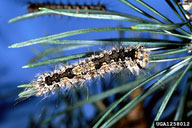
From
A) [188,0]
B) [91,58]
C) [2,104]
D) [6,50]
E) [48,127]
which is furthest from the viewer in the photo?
[6,50]

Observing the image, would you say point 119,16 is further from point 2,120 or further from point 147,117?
point 2,120

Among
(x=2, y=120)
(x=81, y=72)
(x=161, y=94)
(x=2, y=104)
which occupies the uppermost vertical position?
(x=81, y=72)

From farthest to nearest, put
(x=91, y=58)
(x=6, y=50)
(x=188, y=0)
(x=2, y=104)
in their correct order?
1. (x=6, y=50)
2. (x=2, y=104)
3. (x=91, y=58)
4. (x=188, y=0)

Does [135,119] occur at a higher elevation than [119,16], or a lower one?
lower

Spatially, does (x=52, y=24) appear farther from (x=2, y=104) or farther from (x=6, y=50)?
(x=2, y=104)

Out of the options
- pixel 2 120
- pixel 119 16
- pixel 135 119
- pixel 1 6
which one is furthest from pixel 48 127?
pixel 1 6

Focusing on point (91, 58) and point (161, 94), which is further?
point (161, 94)

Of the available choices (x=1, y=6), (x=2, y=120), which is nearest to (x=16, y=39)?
(x=1, y=6)
